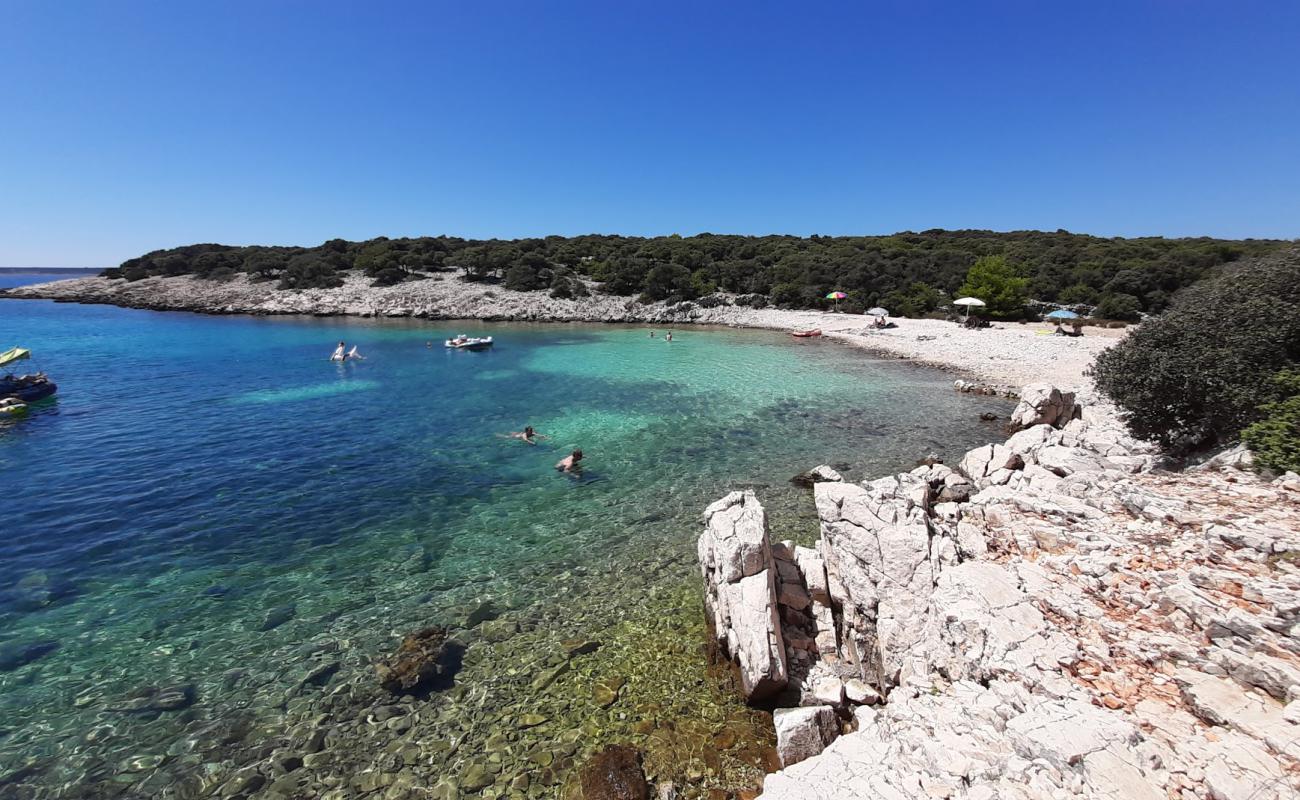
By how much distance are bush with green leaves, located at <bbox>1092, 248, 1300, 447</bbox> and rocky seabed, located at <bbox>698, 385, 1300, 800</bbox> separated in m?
1.29

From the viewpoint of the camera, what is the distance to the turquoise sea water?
285 inches

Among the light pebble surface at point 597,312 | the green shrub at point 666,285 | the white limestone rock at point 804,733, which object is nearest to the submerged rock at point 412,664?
the white limestone rock at point 804,733

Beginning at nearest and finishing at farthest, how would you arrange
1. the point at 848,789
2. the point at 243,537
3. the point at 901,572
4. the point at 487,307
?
the point at 848,789 < the point at 901,572 < the point at 243,537 < the point at 487,307

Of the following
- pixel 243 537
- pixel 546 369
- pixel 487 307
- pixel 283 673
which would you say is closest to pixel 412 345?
pixel 546 369

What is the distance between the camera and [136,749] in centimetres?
682

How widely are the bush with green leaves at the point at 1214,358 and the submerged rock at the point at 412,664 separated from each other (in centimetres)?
1543

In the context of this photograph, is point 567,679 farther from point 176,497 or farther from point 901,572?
point 176,497

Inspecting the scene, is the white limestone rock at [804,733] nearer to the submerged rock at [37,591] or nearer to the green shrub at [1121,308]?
the submerged rock at [37,591]

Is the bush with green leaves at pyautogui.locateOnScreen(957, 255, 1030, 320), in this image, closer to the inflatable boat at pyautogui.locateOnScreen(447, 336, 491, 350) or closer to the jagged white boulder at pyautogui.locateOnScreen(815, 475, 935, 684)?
the inflatable boat at pyautogui.locateOnScreen(447, 336, 491, 350)

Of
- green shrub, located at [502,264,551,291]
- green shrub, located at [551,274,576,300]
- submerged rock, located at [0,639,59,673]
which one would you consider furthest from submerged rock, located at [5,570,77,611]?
green shrub, located at [502,264,551,291]

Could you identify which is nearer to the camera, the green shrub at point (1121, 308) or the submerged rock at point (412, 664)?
the submerged rock at point (412, 664)

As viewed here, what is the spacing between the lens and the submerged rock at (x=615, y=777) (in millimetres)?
6242

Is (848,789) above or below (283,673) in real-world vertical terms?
above

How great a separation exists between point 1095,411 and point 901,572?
17.9 metres
